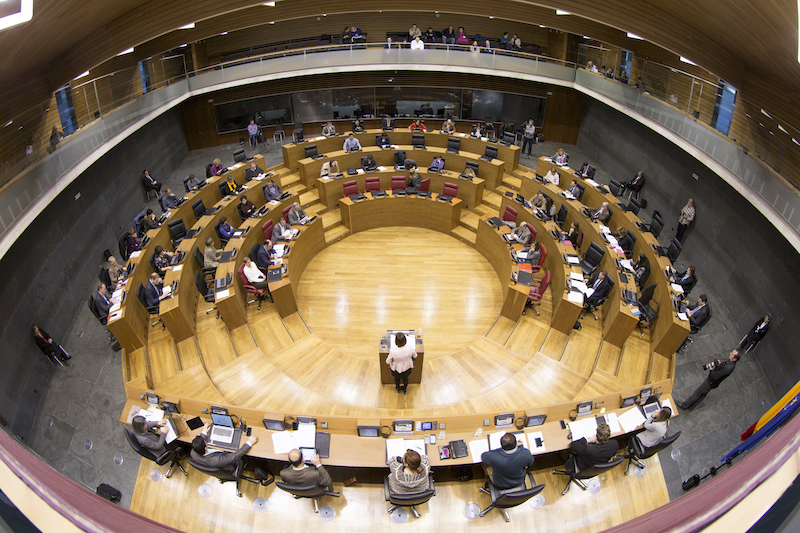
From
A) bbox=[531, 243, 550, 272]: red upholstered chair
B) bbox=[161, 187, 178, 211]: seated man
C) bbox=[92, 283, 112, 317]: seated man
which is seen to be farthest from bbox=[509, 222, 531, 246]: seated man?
bbox=[92, 283, 112, 317]: seated man

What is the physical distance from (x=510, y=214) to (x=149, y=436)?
907cm

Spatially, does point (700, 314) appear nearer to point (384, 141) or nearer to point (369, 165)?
point (369, 165)

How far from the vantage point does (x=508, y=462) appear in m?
4.84

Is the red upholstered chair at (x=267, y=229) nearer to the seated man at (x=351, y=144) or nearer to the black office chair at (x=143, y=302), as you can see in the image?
the black office chair at (x=143, y=302)

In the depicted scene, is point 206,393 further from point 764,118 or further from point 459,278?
point 764,118

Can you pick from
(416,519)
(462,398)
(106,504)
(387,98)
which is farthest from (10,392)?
(387,98)

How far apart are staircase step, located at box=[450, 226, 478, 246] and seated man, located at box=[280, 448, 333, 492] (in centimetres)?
789

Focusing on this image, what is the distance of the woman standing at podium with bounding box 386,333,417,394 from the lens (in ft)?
22.9

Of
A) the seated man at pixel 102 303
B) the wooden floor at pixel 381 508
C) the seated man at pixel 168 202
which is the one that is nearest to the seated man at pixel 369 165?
the seated man at pixel 168 202

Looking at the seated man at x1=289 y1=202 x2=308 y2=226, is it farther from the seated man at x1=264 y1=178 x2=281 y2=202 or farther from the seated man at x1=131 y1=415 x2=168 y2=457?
the seated man at x1=131 y1=415 x2=168 y2=457

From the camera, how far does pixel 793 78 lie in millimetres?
6543

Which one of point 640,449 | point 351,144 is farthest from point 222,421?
point 351,144

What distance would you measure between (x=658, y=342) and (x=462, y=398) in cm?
365

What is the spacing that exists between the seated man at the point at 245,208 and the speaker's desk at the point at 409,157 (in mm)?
2067
